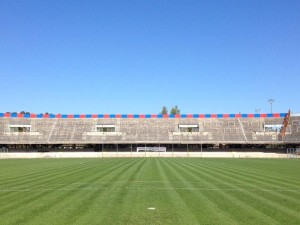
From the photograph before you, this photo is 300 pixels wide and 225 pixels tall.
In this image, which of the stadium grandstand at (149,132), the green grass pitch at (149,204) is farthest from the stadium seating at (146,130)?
the green grass pitch at (149,204)

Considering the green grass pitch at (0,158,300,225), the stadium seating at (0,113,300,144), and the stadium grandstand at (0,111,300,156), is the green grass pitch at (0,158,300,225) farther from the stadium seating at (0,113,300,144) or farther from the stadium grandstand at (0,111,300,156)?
the stadium seating at (0,113,300,144)

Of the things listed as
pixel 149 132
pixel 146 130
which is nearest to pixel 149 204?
pixel 149 132

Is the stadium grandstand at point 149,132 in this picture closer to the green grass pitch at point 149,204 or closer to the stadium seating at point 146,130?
the stadium seating at point 146,130

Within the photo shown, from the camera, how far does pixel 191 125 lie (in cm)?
7994

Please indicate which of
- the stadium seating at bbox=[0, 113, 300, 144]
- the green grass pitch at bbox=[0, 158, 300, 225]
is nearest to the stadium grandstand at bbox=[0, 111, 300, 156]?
the stadium seating at bbox=[0, 113, 300, 144]

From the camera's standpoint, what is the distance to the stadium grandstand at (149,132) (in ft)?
237

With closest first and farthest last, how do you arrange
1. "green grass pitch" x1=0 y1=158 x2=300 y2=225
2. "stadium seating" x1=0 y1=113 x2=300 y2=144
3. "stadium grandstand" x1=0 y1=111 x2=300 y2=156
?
"green grass pitch" x1=0 y1=158 x2=300 y2=225, "stadium grandstand" x1=0 y1=111 x2=300 y2=156, "stadium seating" x1=0 y1=113 x2=300 y2=144

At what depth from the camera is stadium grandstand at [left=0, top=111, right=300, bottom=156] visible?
2840 inches


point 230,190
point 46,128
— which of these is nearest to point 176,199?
point 230,190

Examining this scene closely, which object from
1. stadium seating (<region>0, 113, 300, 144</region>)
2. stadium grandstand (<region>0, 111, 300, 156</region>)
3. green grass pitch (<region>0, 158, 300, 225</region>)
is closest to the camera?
green grass pitch (<region>0, 158, 300, 225</region>)

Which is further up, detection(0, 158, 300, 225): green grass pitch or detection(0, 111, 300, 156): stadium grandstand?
detection(0, 111, 300, 156): stadium grandstand

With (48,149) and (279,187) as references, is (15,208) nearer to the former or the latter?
(279,187)

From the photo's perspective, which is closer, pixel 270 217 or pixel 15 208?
pixel 270 217

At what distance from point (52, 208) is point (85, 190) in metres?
4.49
